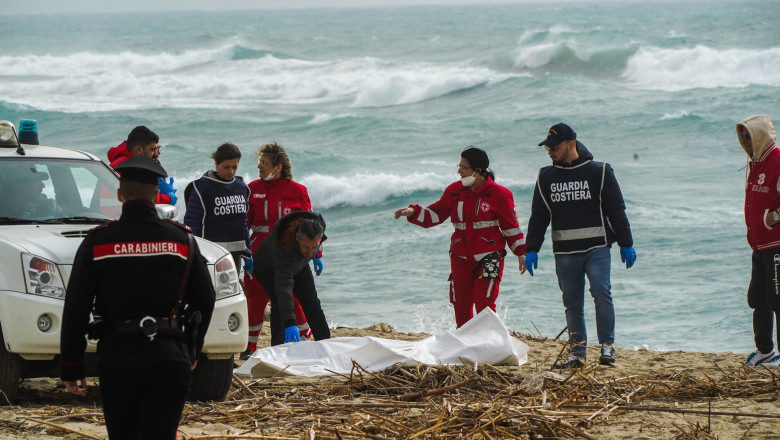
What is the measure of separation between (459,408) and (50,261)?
2379 mm

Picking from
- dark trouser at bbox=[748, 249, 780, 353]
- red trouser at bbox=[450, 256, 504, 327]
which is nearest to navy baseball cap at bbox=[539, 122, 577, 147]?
red trouser at bbox=[450, 256, 504, 327]

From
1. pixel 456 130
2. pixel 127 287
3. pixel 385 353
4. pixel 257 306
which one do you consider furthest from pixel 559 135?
pixel 456 130

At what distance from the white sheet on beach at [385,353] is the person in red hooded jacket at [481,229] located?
0.59 metres

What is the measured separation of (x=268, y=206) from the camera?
841 centimetres

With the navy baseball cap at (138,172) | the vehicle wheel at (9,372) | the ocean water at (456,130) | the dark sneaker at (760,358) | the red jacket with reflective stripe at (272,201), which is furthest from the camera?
the ocean water at (456,130)

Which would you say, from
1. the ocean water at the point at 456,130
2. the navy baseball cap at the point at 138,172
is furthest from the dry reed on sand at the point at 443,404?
the ocean water at the point at 456,130

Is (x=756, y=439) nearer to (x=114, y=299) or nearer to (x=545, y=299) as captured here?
(x=114, y=299)

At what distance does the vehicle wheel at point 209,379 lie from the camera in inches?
243

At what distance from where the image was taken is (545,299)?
13711 mm

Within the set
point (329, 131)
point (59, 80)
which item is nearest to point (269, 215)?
point (329, 131)

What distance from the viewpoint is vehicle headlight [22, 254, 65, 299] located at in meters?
5.73

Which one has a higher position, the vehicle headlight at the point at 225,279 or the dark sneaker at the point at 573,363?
the vehicle headlight at the point at 225,279

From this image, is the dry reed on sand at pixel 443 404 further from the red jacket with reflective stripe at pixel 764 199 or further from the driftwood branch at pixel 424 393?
the red jacket with reflective stripe at pixel 764 199

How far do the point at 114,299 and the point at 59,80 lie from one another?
52.1 metres
